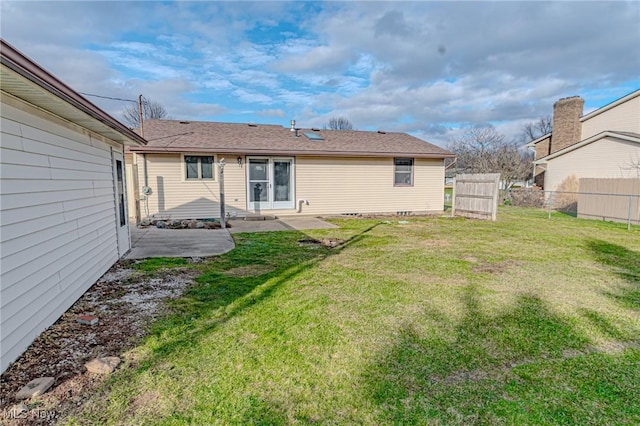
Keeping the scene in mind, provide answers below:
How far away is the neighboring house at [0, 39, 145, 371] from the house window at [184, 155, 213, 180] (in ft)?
18.7

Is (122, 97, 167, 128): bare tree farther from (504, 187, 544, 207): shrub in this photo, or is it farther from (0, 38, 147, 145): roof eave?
(0, 38, 147, 145): roof eave

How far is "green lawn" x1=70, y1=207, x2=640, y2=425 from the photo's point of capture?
202 centimetres

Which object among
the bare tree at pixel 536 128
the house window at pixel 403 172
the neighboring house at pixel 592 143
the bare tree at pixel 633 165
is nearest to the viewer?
the house window at pixel 403 172

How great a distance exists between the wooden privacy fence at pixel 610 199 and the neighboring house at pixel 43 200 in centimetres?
1382

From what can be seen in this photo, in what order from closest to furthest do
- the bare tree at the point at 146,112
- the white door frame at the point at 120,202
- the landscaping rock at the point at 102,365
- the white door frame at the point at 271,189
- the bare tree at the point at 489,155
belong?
the landscaping rock at the point at 102,365 < the white door frame at the point at 120,202 < the white door frame at the point at 271,189 < the bare tree at the point at 489,155 < the bare tree at the point at 146,112

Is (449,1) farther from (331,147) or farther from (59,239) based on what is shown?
(59,239)

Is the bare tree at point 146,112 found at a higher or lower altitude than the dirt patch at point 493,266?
higher

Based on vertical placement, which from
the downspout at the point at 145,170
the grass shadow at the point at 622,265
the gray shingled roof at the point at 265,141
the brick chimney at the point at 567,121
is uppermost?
the brick chimney at the point at 567,121

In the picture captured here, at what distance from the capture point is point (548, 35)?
12148mm

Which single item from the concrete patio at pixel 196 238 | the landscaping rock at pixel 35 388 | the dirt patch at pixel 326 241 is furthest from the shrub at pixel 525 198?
the landscaping rock at pixel 35 388

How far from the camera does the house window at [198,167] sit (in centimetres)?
1063

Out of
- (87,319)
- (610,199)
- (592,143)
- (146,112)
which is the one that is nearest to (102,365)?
(87,319)

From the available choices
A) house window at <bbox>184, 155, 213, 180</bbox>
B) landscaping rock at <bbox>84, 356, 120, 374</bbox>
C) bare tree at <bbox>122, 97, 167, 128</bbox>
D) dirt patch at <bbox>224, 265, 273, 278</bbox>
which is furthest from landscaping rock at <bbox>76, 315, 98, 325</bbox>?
bare tree at <bbox>122, 97, 167, 128</bbox>

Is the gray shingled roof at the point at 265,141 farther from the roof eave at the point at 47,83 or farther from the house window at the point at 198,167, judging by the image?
the roof eave at the point at 47,83
